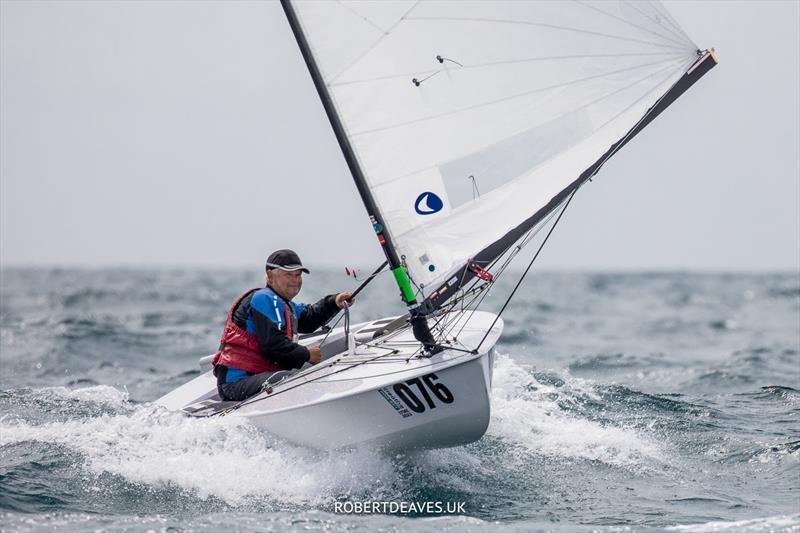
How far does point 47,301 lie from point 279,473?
68.2 ft

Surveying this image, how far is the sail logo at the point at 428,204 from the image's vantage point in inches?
213

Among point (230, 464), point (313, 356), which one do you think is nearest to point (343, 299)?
point (313, 356)

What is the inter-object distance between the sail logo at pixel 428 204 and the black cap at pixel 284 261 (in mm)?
819

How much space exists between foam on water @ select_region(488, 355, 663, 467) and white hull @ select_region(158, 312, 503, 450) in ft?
2.54

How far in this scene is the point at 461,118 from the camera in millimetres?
5457

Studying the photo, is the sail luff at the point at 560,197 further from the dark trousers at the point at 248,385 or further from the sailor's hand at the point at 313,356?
the dark trousers at the point at 248,385

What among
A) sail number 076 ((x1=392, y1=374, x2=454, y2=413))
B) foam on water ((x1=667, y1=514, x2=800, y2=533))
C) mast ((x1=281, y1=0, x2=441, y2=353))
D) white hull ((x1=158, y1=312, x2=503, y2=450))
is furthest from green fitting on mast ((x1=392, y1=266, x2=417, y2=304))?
foam on water ((x1=667, y1=514, x2=800, y2=533))

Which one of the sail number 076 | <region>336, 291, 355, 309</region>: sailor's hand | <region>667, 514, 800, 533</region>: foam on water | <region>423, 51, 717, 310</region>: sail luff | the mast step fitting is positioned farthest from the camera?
<region>336, 291, 355, 309</region>: sailor's hand

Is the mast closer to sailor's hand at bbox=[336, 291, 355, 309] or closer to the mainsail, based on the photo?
the mainsail

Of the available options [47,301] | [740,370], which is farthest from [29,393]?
[47,301]

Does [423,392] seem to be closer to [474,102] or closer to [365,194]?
[365,194]

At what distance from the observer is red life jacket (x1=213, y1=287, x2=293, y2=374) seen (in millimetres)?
5715

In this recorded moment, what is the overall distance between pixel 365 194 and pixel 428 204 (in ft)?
1.23

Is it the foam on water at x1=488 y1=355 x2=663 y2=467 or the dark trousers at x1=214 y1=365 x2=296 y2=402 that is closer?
the dark trousers at x1=214 y1=365 x2=296 y2=402
